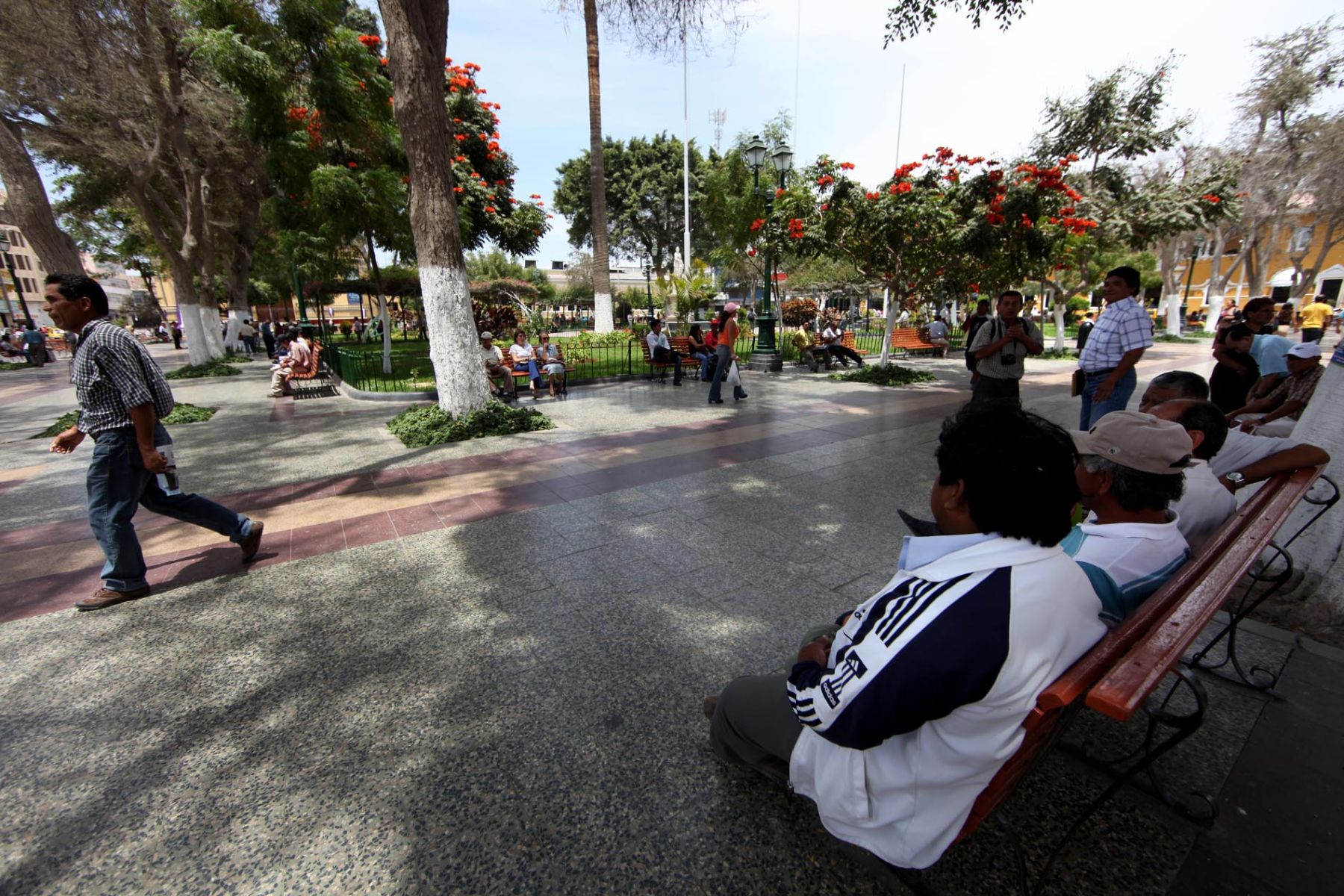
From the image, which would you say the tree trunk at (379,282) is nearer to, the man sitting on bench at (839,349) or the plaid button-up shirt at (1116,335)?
the man sitting on bench at (839,349)

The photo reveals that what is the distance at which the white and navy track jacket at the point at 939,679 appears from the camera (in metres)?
1.13

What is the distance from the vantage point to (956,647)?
1118mm

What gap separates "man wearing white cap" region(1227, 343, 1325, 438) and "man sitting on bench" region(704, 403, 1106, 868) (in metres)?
4.28

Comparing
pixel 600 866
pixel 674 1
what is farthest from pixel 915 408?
pixel 600 866

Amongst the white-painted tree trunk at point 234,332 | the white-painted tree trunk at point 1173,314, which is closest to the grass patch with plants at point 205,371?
Answer: the white-painted tree trunk at point 234,332

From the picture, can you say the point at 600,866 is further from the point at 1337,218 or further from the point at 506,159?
the point at 1337,218

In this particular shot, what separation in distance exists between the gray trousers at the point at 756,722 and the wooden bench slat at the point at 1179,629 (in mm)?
788

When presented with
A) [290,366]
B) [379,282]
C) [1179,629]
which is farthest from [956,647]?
[379,282]

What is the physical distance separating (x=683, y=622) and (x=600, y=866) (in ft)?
4.62

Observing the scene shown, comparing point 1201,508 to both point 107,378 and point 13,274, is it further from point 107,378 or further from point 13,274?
point 13,274

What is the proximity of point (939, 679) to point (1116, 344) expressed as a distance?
14.6 feet

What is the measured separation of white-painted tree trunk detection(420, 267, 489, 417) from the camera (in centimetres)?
705

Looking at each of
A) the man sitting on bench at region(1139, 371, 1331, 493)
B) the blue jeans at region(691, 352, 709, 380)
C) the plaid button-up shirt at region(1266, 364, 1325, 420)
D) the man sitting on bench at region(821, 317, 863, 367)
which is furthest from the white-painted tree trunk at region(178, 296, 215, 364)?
the plaid button-up shirt at region(1266, 364, 1325, 420)

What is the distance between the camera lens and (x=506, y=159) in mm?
20609
